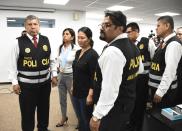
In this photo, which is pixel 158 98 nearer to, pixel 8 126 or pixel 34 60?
pixel 34 60

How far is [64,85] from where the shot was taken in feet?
9.78

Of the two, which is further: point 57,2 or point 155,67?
point 57,2

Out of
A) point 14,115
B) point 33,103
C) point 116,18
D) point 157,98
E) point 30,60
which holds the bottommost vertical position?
point 14,115

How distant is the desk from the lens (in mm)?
1913

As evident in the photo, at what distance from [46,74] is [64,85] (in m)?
0.61

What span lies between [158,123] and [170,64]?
0.67 m

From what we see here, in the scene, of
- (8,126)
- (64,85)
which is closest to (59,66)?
(64,85)

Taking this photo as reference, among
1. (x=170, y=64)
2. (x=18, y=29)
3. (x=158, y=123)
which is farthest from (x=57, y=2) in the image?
(x=158, y=123)

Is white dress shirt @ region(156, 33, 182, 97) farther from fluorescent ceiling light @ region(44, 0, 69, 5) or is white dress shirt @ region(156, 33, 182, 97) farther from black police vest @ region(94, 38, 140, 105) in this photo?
fluorescent ceiling light @ region(44, 0, 69, 5)

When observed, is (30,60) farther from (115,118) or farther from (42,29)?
(42,29)

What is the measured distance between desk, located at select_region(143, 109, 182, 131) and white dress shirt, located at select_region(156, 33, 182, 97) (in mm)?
244

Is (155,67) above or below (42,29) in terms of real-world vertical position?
below

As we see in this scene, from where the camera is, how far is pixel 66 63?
2883 millimetres

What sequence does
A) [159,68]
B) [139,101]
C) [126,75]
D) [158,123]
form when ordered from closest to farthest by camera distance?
1. [126,75]
2. [158,123]
3. [159,68]
4. [139,101]
